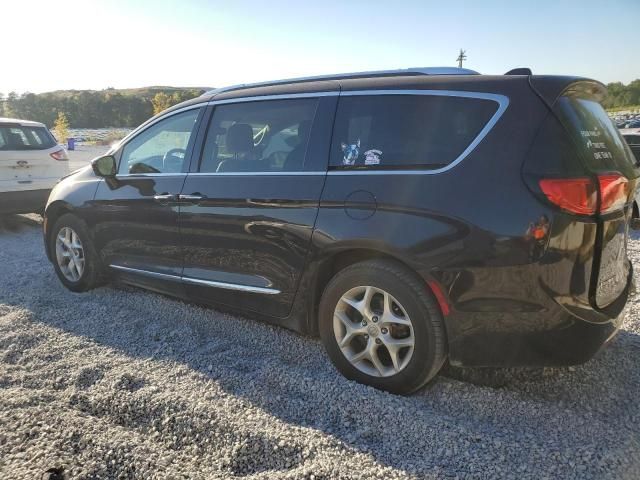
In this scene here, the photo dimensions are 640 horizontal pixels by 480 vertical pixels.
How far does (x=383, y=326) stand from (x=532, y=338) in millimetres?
786

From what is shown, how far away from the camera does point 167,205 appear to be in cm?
410

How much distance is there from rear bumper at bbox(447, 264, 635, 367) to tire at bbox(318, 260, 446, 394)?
13 cm

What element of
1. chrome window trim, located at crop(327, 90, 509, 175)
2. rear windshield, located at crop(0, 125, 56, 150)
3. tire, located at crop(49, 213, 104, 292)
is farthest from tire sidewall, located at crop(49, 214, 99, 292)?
rear windshield, located at crop(0, 125, 56, 150)

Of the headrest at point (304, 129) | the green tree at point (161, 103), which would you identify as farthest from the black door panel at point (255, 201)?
the green tree at point (161, 103)

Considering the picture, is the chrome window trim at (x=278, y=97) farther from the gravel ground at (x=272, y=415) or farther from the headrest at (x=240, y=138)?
the gravel ground at (x=272, y=415)

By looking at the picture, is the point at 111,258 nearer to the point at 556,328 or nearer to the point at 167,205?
the point at 167,205

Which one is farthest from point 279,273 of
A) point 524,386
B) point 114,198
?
point 114,198

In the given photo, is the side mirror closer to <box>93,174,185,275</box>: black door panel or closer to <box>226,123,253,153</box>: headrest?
<box>93,174,185,275</box>: black door panel

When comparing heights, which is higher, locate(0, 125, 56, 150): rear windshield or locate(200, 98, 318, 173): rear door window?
locate(200, 98, 318, 173): rear door window

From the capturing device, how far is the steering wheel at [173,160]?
414 cm

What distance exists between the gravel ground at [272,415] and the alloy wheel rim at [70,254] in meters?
1.09

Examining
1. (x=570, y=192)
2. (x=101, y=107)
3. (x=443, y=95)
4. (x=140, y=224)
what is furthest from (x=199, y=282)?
(x=101, y=107)

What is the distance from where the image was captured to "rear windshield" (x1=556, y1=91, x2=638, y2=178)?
2.63 m

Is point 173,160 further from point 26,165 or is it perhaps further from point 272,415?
point 26,165
